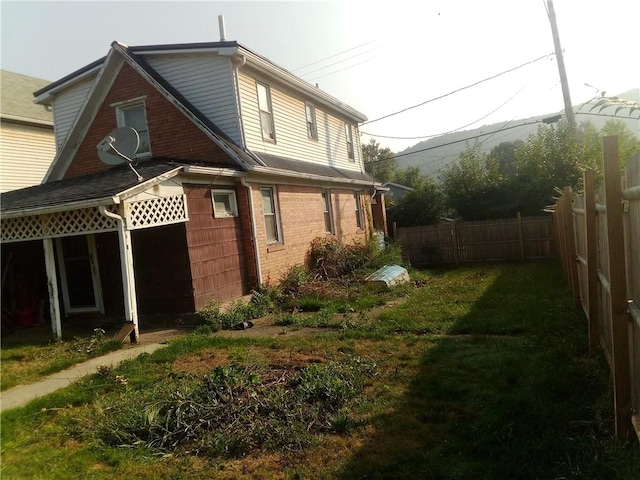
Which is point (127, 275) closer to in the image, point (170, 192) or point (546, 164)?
point (170, 192)

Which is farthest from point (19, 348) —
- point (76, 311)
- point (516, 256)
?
point (516, 256)

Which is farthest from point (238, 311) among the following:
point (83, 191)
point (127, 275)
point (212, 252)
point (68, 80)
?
point (68, 80)

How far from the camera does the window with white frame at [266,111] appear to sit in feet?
41.8

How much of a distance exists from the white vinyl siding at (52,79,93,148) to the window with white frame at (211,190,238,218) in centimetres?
597

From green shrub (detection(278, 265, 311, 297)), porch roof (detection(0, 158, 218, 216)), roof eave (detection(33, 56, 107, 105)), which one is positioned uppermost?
roof eave (detection(33, 56, 107, 105))

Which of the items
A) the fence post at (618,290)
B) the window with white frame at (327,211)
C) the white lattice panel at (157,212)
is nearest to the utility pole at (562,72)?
the window with white frame at (327,211)

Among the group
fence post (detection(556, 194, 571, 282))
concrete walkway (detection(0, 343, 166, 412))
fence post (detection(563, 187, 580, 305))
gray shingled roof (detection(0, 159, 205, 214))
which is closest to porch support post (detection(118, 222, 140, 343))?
concrete walkway (detection(0, 343, 166, 412))

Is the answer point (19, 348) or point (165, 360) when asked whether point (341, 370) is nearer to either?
point (165, 360)

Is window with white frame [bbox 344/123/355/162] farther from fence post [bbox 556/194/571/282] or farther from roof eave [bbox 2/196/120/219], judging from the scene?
roof eave [bbox 2/196/120/219]

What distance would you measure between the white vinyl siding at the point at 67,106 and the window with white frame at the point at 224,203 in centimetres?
597

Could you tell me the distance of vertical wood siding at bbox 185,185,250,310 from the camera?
9.49 meters

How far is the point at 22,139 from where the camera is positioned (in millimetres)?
17172

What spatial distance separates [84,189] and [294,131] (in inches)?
291

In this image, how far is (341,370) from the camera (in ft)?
17.5
